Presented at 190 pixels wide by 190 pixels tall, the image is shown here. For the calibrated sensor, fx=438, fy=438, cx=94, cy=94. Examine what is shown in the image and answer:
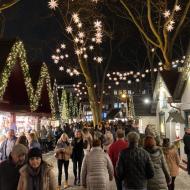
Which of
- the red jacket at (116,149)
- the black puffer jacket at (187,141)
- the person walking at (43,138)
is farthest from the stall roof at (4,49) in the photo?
the red jacket at (116,149)

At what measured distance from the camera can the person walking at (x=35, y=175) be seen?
20.4ft

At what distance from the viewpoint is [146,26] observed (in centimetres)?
3666

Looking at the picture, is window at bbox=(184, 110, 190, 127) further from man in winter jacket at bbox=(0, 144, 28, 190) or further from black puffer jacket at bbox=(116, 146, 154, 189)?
man in winter jacket at bbox=(0, 144, 28, 190)

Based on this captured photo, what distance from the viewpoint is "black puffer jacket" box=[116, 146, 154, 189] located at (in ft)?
25.2

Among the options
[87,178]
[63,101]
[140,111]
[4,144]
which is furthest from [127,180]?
[63,101]

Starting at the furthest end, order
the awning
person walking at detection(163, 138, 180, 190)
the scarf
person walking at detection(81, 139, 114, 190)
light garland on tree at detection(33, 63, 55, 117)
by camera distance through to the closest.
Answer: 1. light garland on tree at detection(33, 63, 55, 117)
2. the awning
3. person walking at detection(163, 138, 180, 190)
4. person walking at detection(81, 139, 114, 190)
5. the scarf

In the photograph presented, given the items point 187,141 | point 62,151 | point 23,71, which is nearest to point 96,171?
point 62,151

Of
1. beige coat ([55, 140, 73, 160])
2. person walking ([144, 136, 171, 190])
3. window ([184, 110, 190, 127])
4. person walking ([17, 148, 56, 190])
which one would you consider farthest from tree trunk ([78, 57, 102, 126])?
person walking ([17, 148, 56, 190])

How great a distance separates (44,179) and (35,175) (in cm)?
14

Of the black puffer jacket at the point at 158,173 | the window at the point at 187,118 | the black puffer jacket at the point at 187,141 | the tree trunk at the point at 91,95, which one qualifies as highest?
the tree trunk at the point at 91,95

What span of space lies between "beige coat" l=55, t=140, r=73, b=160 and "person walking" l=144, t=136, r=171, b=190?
21.5 ft

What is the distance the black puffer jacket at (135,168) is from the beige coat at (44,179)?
1802 millimetres

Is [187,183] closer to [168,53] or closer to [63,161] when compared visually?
[63,161]

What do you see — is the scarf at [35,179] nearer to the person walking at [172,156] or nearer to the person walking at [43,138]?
the person walking at [172,156]
